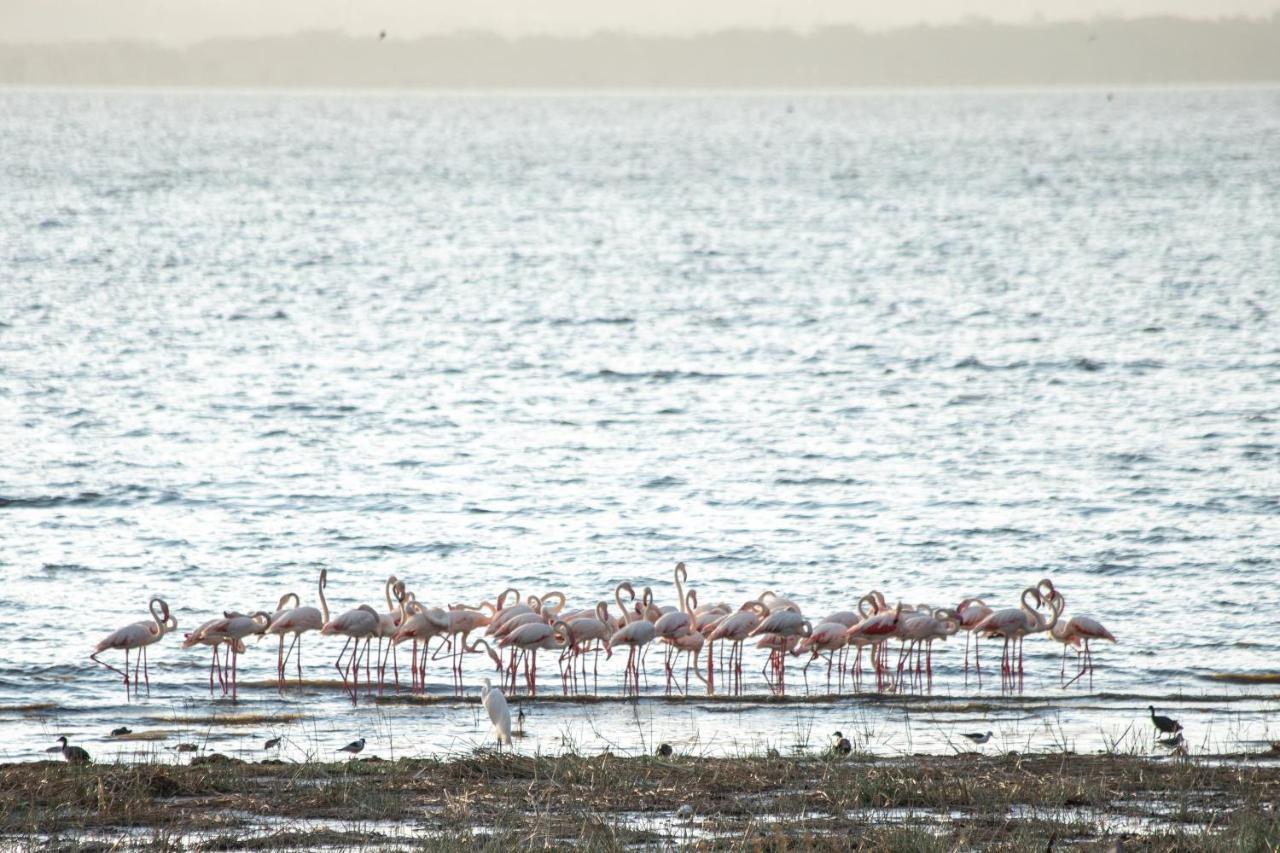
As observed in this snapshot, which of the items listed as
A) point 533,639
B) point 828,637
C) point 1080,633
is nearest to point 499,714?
point 533,639

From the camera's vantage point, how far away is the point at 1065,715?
50.1 feet

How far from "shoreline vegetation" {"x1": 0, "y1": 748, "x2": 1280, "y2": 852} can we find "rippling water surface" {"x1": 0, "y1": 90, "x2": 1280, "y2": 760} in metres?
1.95

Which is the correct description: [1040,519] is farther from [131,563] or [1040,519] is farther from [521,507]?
[131,563]

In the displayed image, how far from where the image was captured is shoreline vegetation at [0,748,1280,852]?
9.45 m

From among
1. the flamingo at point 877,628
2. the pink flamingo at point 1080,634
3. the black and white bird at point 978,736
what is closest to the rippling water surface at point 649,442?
the pink flamingo at point 1080,634

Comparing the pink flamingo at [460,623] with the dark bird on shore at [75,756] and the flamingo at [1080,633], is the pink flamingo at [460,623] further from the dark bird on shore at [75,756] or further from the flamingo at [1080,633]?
the flamingo at [1080,633]

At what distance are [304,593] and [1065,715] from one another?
10.9 metres

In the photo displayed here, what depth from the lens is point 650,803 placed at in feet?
34.9

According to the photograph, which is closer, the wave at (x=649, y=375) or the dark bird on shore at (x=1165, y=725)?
the dark bird on shore at (x=1165, y=725)

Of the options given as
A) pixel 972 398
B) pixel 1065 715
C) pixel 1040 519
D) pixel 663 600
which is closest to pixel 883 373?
pixel 972 398

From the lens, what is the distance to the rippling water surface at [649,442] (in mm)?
17844

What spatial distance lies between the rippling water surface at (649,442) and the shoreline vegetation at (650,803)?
1.95 m

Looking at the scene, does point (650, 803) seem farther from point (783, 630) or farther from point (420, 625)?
point (420, 625)

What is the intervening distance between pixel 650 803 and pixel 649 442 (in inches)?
959
